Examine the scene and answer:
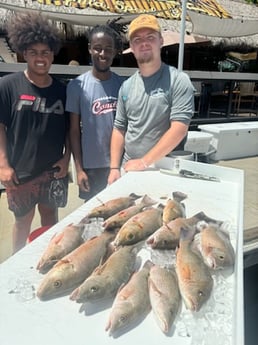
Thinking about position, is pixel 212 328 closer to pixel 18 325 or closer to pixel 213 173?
pixel 18 325

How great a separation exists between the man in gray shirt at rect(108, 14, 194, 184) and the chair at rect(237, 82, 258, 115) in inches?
231

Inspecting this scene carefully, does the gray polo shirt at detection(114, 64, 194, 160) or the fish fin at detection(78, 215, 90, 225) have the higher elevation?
the gray polo shirt at detection(114, 64, 194, 160)

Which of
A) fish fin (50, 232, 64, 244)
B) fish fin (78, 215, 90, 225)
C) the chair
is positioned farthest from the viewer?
the chair

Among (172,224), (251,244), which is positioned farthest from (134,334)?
(251,244)

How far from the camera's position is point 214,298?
103 centimetres

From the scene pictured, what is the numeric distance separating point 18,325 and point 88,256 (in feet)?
1.04

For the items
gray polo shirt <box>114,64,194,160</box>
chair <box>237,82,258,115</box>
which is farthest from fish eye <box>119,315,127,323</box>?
chair <box>237,82,258,115</box>

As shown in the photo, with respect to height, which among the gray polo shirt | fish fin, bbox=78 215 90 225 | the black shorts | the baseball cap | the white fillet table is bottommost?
the black shorts

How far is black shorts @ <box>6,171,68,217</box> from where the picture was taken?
2.41 meters

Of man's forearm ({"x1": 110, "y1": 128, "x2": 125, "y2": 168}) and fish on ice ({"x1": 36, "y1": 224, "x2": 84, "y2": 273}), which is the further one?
man's forearm ({"x1": 110, "y1": 128, "x2": 125, "y2": 168})

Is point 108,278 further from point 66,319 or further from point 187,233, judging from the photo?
point 187,233

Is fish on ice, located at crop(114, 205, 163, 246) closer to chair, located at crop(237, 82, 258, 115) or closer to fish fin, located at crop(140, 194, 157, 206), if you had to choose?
fish fin, located at crop(140, 194, 157, 206)

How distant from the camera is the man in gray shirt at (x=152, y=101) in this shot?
2.05m

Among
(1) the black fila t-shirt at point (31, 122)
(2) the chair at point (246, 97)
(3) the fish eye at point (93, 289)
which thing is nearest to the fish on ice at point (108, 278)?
(3) the fish eye at point (93, 289)
